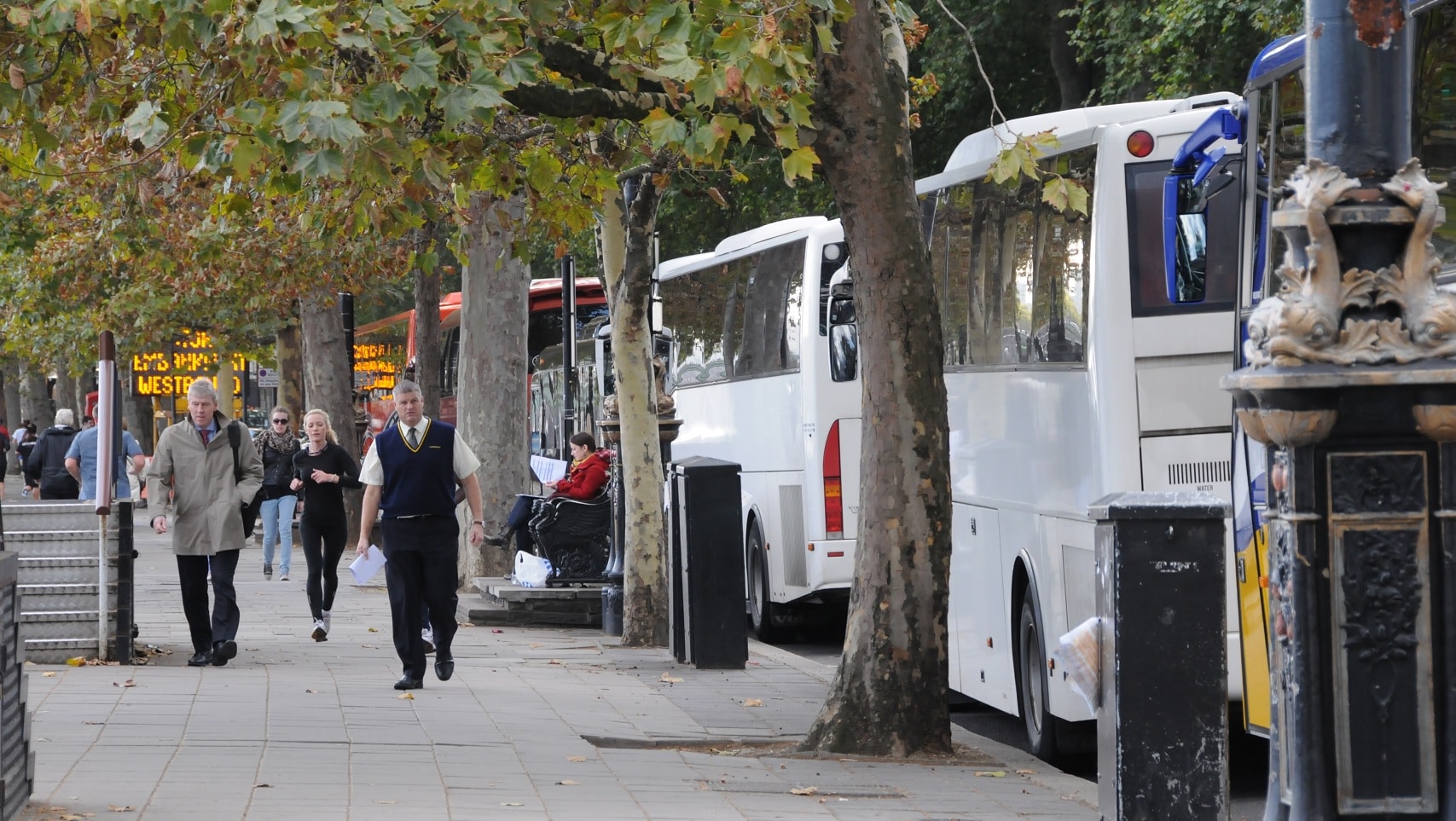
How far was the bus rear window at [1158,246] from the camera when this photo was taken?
968cm

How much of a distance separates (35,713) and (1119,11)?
58.9 ft

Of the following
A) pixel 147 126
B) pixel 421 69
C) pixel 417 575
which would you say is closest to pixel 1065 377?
pixel 421 69

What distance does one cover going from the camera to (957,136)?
95.3ft

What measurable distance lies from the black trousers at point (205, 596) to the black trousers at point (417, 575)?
166 cm

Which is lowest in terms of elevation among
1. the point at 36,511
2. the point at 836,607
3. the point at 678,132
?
the point at 836,607

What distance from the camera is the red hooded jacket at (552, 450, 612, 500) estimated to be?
61.2ft

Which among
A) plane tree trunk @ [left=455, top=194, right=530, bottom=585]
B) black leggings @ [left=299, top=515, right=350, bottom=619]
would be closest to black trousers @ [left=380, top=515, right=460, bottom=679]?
black leggings @ [left=299, top=515, right=350, bottom=619]

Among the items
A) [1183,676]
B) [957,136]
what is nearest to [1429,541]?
Answer: [1183,676]

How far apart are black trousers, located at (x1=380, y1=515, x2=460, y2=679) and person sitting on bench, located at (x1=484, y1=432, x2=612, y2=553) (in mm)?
6389

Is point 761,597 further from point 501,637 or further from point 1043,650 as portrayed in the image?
point 1043,650

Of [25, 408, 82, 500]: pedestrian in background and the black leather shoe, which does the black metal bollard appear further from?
[25, 408, 82, 500]: pedestrian in background

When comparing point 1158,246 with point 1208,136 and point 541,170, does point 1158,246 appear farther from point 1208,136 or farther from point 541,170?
point 541,170

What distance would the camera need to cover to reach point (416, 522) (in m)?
11.9

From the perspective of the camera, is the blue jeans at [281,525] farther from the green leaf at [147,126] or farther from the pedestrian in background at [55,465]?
the green leaf at [147,126]
